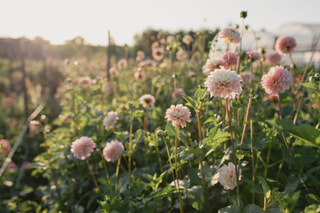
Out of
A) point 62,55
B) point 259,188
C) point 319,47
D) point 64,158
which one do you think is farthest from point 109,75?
point 62,55

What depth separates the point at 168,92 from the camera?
2.96 meters

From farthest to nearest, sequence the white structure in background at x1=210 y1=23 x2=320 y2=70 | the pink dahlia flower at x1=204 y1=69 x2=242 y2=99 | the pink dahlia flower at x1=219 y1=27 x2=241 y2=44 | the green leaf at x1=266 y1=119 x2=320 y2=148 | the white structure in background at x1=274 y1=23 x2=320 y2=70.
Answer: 1. the white structure in background at x1=274 y1=23 x2=320 y2=70
2. the white structure in background at x1=210 y1=23 x2=320 y2=70
3. the pink dahlia flower at x1=219 y1=27 x2=241 y2=44
4. the pink dahlia flower at x1=204 y1=69 x2=242 y2=99
5. the green leaf at x1=266 y1=119 x2=320 y2=148

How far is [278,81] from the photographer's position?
4.14 ft

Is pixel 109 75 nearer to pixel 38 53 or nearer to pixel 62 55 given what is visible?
pixel 38 53

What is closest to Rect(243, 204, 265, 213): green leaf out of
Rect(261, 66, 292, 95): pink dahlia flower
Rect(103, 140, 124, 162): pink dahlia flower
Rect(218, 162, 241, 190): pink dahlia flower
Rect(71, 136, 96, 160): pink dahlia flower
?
Rect(218, 162, 241, 190): pink dahlia flower

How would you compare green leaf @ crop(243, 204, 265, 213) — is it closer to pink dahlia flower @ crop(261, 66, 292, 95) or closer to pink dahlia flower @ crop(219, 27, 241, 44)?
pink dahlia flower @ crop(261, 66, 292, 95)

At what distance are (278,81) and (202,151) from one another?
64 centimetres

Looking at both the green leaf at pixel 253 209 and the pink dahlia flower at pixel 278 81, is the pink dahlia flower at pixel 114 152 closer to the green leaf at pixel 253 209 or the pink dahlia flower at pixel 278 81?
the green leaf at pixel 253 209

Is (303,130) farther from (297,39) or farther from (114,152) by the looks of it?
(297,39)

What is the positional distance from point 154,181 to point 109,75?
8.32 ft

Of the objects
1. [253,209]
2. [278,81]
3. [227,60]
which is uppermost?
[227,60]

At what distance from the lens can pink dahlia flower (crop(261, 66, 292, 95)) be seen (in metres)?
1.26

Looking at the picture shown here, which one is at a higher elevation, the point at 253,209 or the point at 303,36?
the point at 303,36

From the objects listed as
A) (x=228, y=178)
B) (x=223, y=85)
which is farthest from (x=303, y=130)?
(x=228, y=178)
